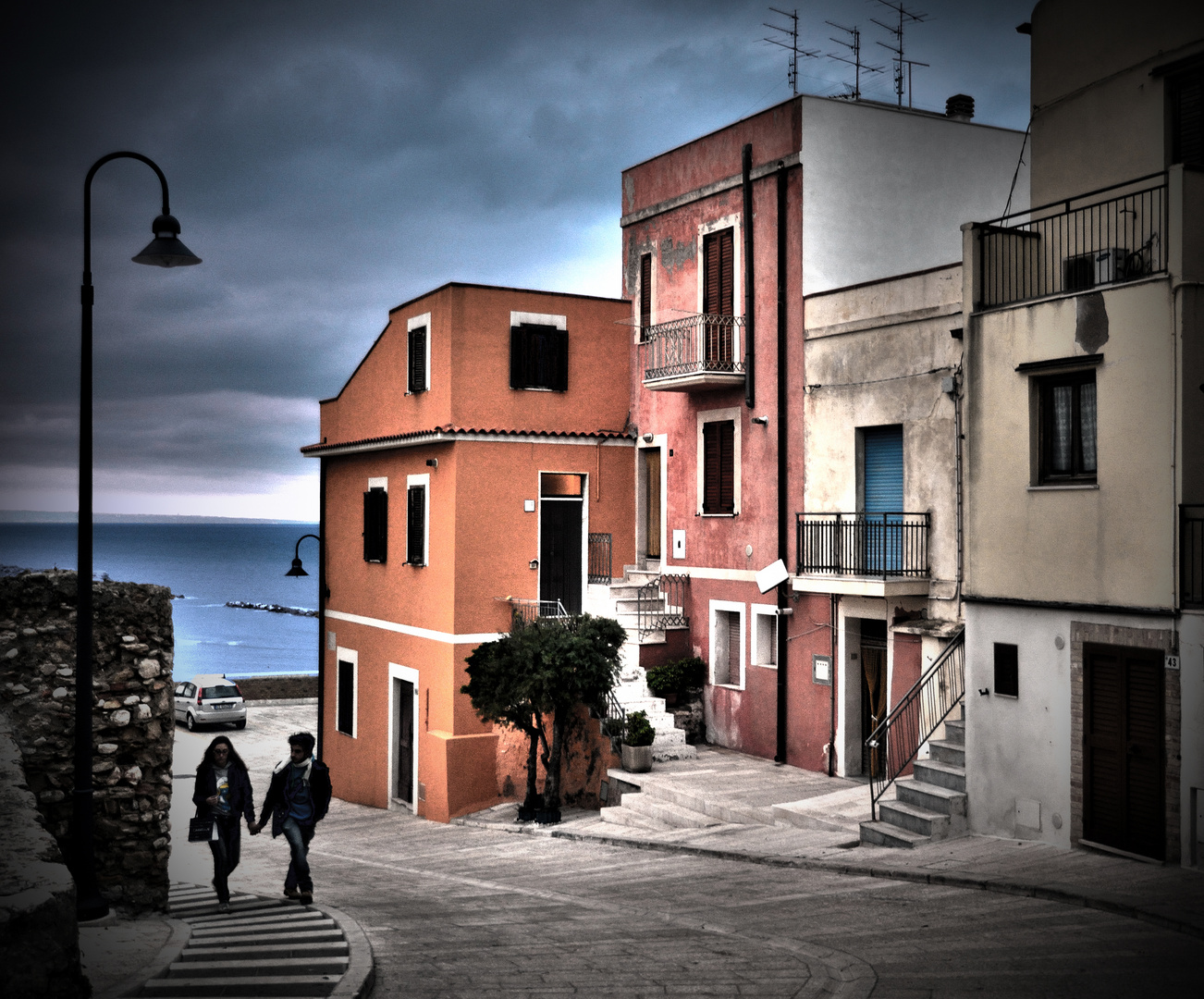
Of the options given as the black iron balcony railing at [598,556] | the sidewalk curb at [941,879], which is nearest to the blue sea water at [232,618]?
the black iron balcony railing at [598,556]

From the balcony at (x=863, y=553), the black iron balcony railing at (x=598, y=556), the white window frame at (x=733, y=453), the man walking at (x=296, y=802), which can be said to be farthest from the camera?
the black iron balcony railing at (x=598, y=556)

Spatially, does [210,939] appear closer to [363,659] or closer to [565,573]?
[565,573]

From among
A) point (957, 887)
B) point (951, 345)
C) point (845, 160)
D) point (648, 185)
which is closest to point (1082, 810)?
point (957, 887)

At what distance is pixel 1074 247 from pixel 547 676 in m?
9.76

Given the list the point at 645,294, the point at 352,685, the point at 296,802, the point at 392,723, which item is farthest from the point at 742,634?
the point at 296,802

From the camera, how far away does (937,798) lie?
13734mm

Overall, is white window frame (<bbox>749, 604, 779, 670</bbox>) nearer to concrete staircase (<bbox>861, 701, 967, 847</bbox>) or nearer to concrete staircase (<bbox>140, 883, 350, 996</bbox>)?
concrete staircase (<bbox>861, 701, 967, 847</bbox>)

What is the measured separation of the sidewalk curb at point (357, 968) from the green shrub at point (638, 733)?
10436mm

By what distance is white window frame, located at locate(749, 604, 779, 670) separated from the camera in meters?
20.8

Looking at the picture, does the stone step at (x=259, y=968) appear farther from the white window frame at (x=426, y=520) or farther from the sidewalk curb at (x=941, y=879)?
the white window frame at (x=426, y=520)

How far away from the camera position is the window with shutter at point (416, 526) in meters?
23.7

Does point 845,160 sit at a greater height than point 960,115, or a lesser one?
lesser

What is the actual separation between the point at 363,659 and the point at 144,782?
1675 centimetres

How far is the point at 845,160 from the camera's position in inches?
811
